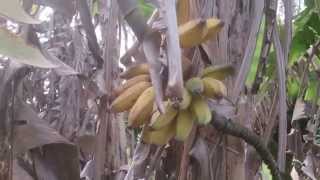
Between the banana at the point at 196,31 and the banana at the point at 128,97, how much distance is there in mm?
67

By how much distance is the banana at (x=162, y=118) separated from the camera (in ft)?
1.91

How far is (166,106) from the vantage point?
577mm

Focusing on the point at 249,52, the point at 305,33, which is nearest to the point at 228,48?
the point at 249,52

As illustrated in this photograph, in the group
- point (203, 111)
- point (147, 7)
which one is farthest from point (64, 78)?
point (203, 111)

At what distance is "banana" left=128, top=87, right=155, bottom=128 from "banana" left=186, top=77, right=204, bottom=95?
46 mm

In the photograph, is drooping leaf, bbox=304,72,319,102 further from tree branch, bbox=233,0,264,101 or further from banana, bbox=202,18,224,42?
banana, bbox=202,18,224,42

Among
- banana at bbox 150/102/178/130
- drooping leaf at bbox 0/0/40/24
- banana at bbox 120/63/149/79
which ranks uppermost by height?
drooping leaf at bbox 0/0/40/24

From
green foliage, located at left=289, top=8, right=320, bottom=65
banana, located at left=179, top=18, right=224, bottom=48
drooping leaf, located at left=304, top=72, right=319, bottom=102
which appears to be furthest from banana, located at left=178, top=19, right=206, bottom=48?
drooping leaf, located at left=304, top=72, right=319, bottom=102

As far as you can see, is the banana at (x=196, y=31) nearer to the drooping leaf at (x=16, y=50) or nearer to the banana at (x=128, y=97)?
the banana at (x=128, y=97)

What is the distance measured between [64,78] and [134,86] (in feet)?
1.73

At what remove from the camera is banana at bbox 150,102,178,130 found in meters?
0.58

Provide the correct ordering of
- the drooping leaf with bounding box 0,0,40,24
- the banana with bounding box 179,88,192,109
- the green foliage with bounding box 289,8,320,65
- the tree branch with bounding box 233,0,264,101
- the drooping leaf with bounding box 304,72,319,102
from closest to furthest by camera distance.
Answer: the drooping leaf with bounding box 0,0,40,24 < the banana with bounding box 179,88,192,109 < the tree branch with bounding box 233,0,264,101 < the green foliage with bounding box 289,8,320,65 < the drooping leaf with bounding box 304,72,319,102

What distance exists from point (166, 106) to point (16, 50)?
0.61ft

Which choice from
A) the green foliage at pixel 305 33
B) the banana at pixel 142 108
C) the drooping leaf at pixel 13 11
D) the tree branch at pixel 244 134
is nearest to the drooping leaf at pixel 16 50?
the drooping leaf at pixel 13 11
